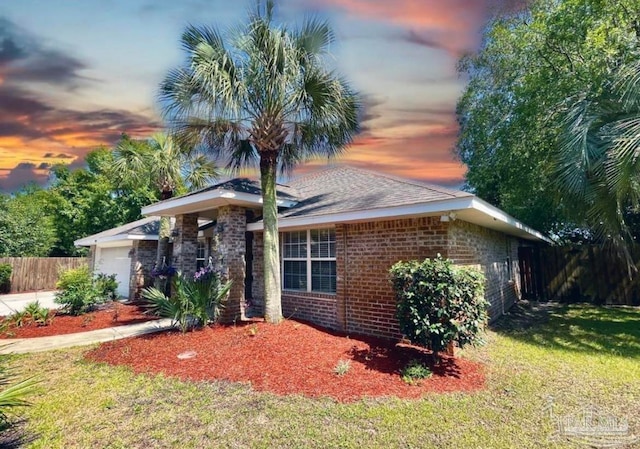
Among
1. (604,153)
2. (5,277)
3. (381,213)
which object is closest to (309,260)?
(381,213)

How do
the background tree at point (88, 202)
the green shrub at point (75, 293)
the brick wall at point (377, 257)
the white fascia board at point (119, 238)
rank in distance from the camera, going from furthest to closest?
the background tree at point (88, 202), the white fascia board at point (119, 238), the green shrub at point (75, 293), the brick wall at point (377, 257)

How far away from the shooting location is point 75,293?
11047 mm

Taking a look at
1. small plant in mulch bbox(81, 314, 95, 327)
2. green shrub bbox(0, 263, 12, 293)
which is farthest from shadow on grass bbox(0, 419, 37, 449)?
green shrub bbox(0, 263, 12, 293)

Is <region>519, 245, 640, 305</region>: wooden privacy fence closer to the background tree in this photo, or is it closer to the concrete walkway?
the concrete walkway

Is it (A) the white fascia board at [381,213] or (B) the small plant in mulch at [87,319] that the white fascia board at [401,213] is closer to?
(A) the white fascia board at [381,213]

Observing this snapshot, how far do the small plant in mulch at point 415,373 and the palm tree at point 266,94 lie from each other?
3.31 metres

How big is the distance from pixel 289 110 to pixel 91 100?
29.5ft

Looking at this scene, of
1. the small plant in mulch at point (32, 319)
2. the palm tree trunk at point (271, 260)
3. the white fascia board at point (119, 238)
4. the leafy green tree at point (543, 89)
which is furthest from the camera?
the white fascia board at point (119, 238)

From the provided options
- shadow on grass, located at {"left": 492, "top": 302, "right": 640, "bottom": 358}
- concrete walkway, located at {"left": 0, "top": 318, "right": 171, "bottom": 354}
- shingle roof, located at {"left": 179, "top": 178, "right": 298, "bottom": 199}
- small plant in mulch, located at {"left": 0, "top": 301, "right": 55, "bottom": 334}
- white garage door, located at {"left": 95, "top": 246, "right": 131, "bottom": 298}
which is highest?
shingle roof, located at {"left": 179, "top": 178, "right": 298, "bottom": 199}

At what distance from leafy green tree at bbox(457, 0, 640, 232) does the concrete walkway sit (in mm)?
12170

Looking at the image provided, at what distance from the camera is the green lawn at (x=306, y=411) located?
11.7 feet

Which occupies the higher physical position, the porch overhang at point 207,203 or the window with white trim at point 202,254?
the porch overhang at point 207,203

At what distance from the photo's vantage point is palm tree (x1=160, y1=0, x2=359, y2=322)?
679cm

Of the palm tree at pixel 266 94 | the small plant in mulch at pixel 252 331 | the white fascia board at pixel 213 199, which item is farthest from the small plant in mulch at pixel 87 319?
the palm tree at pixel 266 94
